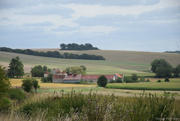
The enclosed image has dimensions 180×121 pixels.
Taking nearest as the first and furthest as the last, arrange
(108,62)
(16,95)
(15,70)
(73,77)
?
(16,95) → (15,70) → (73,77) → (108,62)

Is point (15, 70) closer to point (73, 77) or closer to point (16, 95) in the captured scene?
point (73, 77)

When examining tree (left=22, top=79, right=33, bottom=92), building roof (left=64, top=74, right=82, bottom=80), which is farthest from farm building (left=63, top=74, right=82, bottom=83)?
tree (left=22, top=79, right=33, bottom=92)

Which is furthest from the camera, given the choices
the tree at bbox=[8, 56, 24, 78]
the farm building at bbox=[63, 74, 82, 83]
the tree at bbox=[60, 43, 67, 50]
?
the tree at bbox=[60, 43, 67, 50]

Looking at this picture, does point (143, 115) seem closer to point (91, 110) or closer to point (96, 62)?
point (91, 110)

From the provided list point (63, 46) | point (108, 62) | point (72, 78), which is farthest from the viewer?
point (63, 46)

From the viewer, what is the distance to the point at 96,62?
115 meters

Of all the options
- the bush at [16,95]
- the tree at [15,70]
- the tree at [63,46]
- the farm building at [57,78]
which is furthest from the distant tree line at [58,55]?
the bush at [16,95]

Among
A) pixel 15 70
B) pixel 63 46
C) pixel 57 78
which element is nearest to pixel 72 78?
pixel 57 78

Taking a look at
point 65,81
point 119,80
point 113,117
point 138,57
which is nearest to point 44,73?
point 65,81

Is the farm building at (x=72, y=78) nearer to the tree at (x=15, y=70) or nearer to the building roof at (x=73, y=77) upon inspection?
the building roof at (x=73, y=77)

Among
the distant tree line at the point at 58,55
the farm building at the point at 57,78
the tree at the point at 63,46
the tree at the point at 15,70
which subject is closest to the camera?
the tree at the point at 15,70

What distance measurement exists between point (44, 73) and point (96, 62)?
41.8 metres

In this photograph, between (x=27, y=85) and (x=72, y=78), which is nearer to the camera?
(x=27, y=85)

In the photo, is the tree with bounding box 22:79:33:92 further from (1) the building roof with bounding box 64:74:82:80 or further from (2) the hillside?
(2) the hillside
